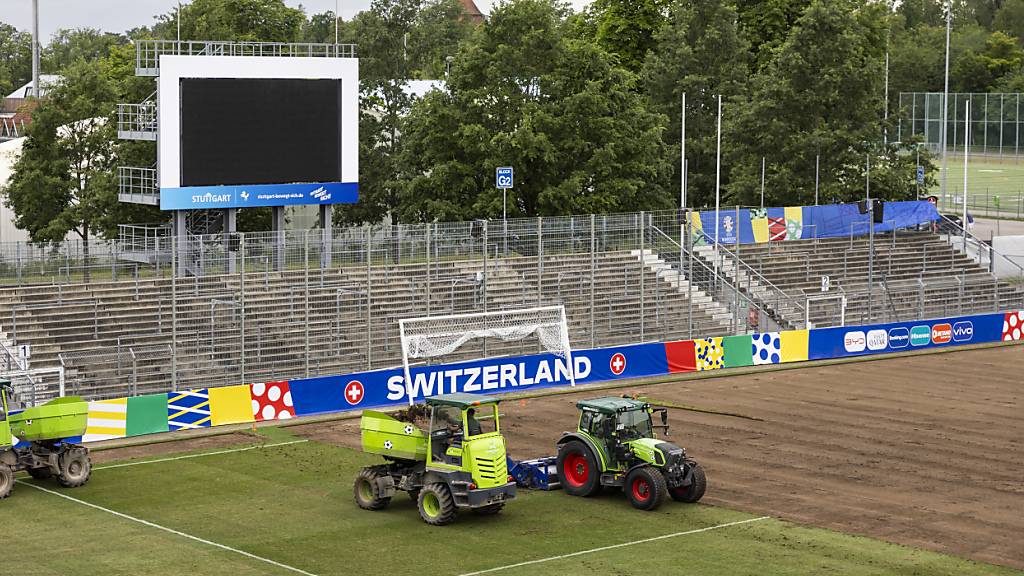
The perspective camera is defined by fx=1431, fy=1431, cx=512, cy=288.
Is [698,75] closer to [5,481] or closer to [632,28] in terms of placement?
[632,28]

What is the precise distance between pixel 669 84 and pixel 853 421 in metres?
38.8

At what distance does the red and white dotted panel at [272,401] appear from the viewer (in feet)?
120

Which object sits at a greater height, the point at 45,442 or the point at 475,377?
the point at 475,377

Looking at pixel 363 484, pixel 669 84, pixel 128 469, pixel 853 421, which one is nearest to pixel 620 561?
pixel 363 484

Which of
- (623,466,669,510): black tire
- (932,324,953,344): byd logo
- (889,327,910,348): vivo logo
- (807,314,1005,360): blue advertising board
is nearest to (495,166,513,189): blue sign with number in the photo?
(807,314,1005,360): blue advertising board

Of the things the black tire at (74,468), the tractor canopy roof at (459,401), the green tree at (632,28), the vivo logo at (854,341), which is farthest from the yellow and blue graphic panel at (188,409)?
the green tree at (632,28)

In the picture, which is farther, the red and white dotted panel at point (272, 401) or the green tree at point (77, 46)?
the green tree at point (77, 46)

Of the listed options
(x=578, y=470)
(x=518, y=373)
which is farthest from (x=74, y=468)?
(x=518, y=373)

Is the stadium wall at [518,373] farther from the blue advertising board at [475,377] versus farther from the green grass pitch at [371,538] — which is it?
the green grass pitch at [371,538]

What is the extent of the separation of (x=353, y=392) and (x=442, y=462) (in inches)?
546

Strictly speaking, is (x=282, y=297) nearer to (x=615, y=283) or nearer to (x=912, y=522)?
(x=615, y=283)

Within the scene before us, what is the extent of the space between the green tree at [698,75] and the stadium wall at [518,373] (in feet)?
69.6

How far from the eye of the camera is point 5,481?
1067 inches

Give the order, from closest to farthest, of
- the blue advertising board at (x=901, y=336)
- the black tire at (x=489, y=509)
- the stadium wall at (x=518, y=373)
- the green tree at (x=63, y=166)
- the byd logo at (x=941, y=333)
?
1. the black tire at (x=489, y=509)
2. the stadium wall at (x=518, y=373)
3. the blue advertising board at (x=901, y=336)
4. the byd logo at (x=941, y=333)
5. the green tree at (x=63, y=166)
